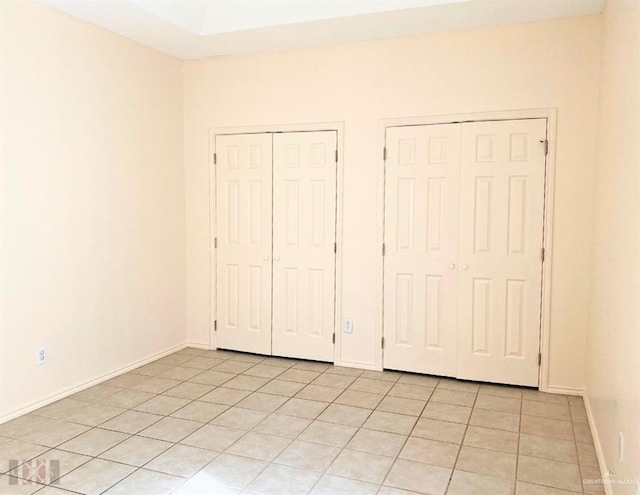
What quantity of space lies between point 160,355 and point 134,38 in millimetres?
2671

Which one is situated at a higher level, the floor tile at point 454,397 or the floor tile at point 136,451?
the floor tile at point 454,397

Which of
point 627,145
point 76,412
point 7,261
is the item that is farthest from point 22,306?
point 627,145

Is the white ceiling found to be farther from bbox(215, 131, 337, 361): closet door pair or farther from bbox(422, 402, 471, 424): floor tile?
bbox(422, 402, 471, 424): floor tile

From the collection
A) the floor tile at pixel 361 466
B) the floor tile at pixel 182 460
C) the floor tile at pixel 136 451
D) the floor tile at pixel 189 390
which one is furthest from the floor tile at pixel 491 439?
the floor tile at pixel 189 390

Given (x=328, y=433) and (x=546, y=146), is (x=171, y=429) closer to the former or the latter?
(x=328, y=433)

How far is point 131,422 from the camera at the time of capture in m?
3.28

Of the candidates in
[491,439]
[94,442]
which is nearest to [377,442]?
[491,439]

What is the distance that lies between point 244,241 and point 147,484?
2.56 meters

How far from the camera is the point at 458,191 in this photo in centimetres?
404

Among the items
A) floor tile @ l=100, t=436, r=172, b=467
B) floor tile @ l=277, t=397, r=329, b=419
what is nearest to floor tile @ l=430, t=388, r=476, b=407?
floor tile @ l=277, t=397, r=329, b=419

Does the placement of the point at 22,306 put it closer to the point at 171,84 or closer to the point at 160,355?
the point at 160,355

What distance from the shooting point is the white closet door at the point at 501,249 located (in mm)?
3857

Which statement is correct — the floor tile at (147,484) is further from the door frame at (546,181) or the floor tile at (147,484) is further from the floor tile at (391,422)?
the door frame at (546,181)

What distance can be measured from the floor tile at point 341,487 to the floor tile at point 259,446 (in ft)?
1.22
